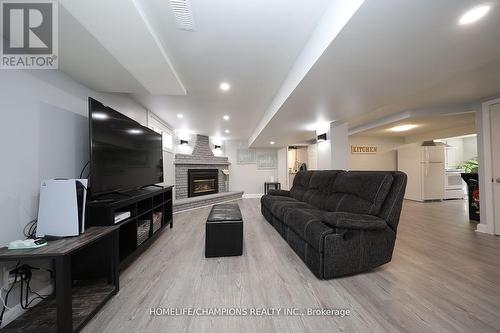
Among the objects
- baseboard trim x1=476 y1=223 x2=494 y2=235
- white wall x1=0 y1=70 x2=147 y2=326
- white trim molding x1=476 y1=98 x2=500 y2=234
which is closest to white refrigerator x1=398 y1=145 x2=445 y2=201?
white trim molding x1=476 y1=98 x2=500 y2=234

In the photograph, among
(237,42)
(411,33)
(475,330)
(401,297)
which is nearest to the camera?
(475,330)

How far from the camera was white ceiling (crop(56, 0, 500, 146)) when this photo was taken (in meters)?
1.27

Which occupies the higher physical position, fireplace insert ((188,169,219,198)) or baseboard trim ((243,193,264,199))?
fireplace insert ((188,169,219,198))

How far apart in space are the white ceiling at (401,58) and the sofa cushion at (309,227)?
5.05ft

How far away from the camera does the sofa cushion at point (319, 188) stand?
2.95 m

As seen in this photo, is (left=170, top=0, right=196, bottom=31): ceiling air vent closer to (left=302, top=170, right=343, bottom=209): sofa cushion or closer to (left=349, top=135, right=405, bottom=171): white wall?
(left=302, top=170, right=343, bottom=209): sofa cushion

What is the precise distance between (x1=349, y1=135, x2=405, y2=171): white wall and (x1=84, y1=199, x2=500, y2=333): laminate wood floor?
4.41 m

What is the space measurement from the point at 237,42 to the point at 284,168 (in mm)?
6324

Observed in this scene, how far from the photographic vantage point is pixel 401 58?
169 centimetres

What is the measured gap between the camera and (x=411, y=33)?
1373mm

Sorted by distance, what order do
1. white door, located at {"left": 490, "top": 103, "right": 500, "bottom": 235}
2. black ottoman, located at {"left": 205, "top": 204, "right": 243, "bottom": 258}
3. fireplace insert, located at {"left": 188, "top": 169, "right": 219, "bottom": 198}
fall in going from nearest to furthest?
1. black ottoman, located at {"left": 205, "top": 204, "right": 243, "bottom": 258}
2. white door, located at {"left": 490, "top": 103, "right": 500, "bottom": 235}
3. fireplace insert, located at {"left": 188, "top": 169, "right": 219, "bottom": 198}

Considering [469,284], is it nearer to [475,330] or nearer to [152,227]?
[475,330]

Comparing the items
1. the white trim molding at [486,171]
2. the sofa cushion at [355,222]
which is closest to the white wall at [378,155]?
the white trim molding at [486,171]

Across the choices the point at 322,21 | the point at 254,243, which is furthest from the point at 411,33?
the point at 254,243
